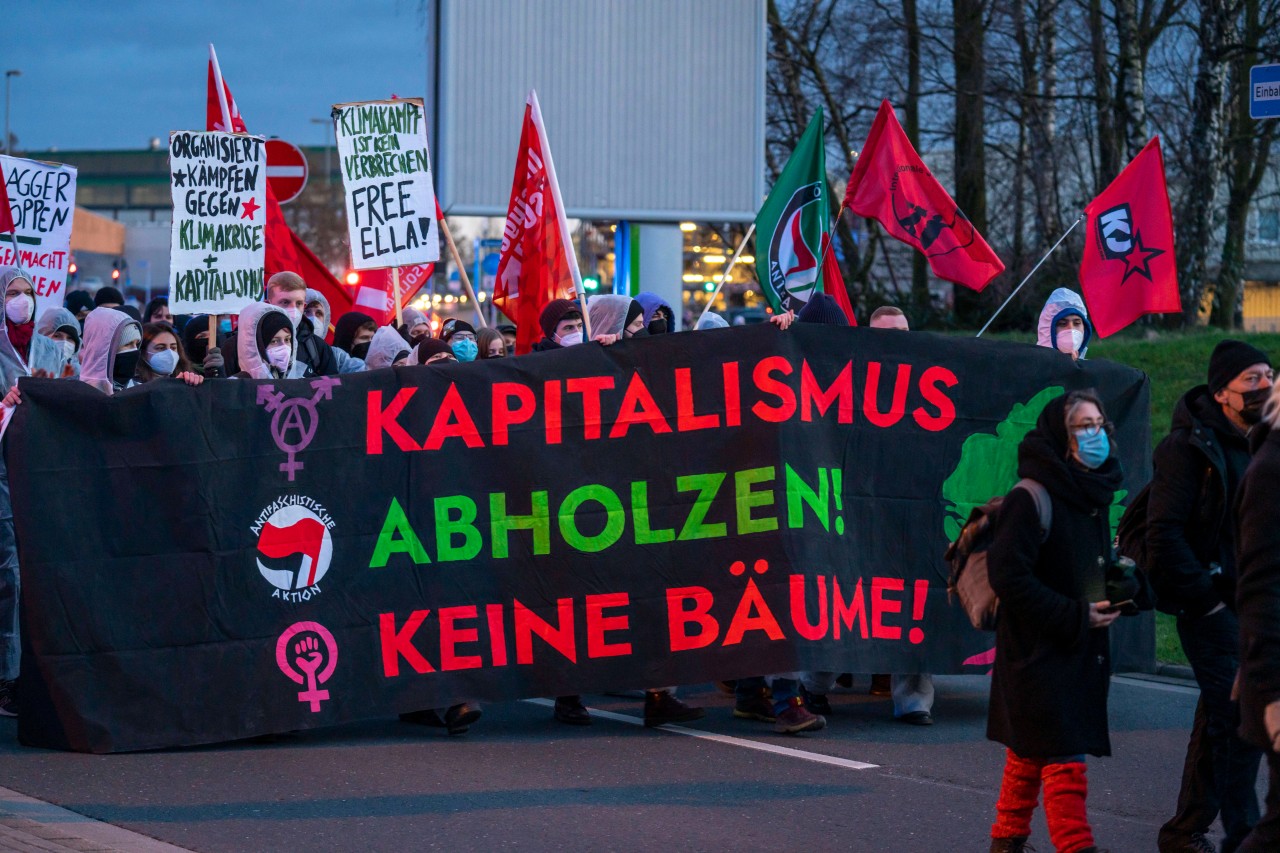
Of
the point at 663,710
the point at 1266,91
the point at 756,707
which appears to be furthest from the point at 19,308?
the point at 1266,91

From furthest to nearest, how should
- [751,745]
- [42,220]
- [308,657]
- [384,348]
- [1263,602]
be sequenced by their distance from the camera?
[42,220]
[384,348]
[751,745]
[308,657]
[1263,602]

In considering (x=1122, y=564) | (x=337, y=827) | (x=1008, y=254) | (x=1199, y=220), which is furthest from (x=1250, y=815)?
(x=1008, y=254)

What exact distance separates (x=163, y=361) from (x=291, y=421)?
1.47 metres

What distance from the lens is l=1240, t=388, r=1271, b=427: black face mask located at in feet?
18.9

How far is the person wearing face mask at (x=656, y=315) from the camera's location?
9.95 m

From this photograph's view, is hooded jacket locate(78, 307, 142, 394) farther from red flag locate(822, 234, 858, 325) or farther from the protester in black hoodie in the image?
the protester in black hoodie

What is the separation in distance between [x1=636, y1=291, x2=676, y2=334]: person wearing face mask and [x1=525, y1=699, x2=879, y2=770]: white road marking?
2.38 m

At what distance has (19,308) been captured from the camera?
9156 millimetres

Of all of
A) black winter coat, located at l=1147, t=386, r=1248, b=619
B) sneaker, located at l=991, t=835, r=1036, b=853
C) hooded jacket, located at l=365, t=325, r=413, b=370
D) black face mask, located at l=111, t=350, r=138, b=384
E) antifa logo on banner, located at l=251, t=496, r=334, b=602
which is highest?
hooded jacket, located at l=365, t=325, r=413, b=370

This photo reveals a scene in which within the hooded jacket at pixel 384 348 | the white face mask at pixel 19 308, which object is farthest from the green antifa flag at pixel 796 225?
the white face mask at pixel 19 308

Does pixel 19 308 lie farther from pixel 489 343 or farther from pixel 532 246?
pixel 532 246

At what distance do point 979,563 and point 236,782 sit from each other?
3.42 m

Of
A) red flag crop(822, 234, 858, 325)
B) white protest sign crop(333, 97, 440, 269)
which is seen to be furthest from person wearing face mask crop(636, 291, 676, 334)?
red flag crop(822, 234, 858, 325)

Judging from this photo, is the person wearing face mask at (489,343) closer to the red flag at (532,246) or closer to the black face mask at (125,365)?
the red flag at (532,246)
